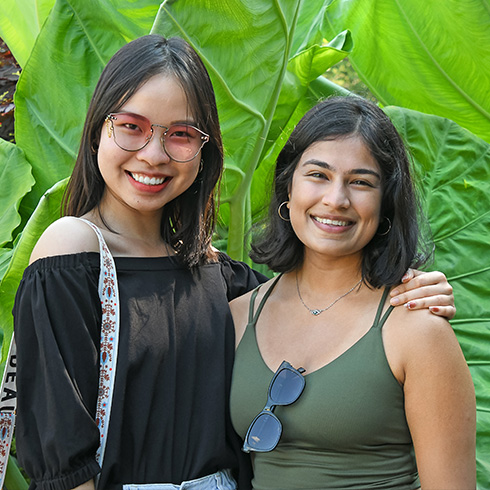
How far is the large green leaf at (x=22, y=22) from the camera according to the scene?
2.53 m

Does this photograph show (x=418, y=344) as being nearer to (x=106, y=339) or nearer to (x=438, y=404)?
(x=438, y=404)

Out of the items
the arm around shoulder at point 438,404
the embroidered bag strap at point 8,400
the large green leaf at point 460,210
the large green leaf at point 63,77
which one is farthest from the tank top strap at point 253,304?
the large green leaf at point 63,77

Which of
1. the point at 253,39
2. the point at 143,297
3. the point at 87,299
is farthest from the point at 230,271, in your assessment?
the point at 253,39

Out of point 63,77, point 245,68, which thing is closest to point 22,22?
point 63,77

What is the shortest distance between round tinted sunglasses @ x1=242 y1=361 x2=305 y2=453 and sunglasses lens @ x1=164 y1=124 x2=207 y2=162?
0.42m

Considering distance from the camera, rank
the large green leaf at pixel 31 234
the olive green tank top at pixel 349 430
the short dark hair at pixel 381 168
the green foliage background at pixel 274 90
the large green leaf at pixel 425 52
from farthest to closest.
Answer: the large green leaf at pixel 425 52, the green foliage background at pixel 274 90, the large green leaf at pixel 31 234, the short dark hair at pixel 381 168, the olive green tank top at pixel 349 430

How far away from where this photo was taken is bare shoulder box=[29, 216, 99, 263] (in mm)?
1311

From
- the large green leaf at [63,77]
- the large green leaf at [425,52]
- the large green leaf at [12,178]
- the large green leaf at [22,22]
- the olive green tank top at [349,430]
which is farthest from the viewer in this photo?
the large green leaf at [22,22]

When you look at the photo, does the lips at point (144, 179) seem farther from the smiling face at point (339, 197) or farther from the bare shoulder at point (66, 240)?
the smiling face at point (339, 197)

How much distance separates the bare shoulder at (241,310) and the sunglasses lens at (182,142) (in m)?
0.34

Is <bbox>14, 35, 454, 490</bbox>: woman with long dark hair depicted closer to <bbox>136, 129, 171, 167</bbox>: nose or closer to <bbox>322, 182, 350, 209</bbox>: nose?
<bbox>136, 129, 171, 167</bbox>: nose

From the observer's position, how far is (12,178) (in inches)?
92.3

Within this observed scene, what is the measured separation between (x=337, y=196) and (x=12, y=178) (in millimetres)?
1261

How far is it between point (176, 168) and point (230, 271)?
1.13 ft
